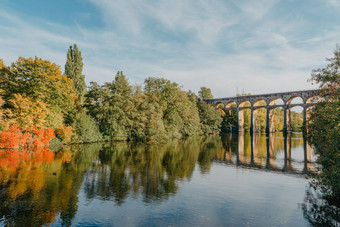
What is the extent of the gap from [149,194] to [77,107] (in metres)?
30.6

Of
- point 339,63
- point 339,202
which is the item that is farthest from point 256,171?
point 339,63

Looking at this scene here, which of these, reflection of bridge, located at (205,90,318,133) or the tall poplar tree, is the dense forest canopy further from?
reflection of bridge, located at (205,90,318,133)

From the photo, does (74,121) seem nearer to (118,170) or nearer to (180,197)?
(118,170)

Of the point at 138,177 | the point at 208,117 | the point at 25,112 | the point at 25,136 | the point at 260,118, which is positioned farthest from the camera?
the point at 260,118

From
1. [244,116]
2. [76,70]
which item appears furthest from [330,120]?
[244,116]

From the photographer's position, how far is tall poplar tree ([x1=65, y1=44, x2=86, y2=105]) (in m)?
47.8

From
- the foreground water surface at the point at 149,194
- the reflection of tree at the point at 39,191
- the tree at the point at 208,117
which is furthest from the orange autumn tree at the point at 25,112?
the tree at the point at 208,117

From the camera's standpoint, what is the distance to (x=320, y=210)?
1157 cm

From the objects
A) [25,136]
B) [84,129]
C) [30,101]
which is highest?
[30,101]

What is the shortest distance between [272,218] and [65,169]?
1619 cm

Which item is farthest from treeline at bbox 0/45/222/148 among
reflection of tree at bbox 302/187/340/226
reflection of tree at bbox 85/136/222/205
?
reflection of tree at bbox 302/187/340/226

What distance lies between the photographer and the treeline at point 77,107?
2948 cm

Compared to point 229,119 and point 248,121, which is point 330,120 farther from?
point 248,121

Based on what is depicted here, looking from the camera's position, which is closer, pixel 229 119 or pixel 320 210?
pixel 320 210
